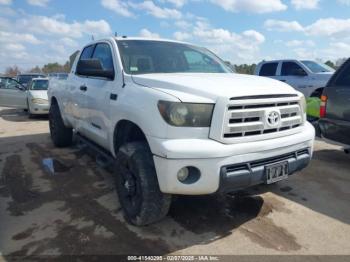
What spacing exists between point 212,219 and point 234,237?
0.43m

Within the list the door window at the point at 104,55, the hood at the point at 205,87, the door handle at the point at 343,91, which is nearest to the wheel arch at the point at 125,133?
the hood at the point at 205,87

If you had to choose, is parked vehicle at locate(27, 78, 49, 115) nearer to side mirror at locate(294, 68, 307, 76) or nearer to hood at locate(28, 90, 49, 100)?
hood at locate(28, 90, 49, 100)

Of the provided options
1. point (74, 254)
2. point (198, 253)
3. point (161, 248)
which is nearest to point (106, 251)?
point (74, 254)

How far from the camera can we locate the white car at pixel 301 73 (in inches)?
421

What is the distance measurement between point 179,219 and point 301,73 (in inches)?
343

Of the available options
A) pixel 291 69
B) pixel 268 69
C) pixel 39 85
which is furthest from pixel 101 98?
pixel 39 85

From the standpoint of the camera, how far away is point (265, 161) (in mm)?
3238

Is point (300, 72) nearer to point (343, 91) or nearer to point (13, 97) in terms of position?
point (343, 91)

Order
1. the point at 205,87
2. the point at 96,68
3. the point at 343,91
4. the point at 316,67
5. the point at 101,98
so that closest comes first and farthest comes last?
the point at 205,87 → the point at 96,68 → the point at 101,98 → the point at 343,91 → the point at 316,67

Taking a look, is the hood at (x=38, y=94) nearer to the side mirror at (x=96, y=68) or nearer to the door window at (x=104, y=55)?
the door window at (x=104, y=55)

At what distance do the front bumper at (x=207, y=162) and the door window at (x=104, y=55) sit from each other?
1.65 m

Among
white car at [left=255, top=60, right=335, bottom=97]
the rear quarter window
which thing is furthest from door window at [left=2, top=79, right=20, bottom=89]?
the rear quarter window

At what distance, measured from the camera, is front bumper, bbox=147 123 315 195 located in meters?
2.92

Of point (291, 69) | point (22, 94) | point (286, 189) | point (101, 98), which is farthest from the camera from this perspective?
point (22, 94)
